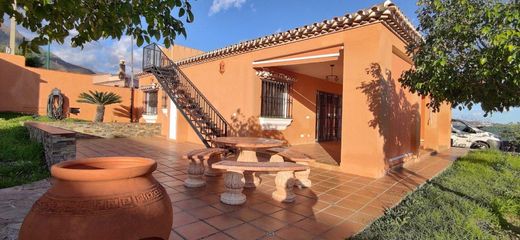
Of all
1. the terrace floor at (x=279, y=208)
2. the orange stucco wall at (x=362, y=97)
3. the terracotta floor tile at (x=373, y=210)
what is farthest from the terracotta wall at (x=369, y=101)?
the terracotta floor tile at (x=373, y=210)

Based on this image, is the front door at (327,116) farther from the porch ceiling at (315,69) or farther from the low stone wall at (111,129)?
the low stone wall at (111,129)

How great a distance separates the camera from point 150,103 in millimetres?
13883

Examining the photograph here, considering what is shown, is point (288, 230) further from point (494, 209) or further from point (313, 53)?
point (313, 53)

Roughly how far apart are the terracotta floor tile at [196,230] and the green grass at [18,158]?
11.0 feet

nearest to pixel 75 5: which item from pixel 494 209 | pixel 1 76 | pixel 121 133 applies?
pixel 494 209

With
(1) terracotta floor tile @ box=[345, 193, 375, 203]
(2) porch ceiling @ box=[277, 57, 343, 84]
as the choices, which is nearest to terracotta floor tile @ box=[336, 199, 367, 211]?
(1) terracotta floor tile @ box=[345, 193, 375, 203]

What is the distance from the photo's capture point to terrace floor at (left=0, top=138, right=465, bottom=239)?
112 inches

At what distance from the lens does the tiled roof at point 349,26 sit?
17.2ft

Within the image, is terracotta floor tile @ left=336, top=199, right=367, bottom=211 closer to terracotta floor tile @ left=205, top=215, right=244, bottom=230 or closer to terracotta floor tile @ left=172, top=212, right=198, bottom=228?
terracotta floor tile @ left=205, top=215, right=244, bottom=230

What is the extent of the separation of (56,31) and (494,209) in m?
5.63

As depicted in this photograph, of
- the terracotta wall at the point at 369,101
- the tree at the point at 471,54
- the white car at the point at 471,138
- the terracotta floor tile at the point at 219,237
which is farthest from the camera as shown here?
the white car at the point at 471,138

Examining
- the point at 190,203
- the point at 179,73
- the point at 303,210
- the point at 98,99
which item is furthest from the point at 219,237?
the point at 98,99

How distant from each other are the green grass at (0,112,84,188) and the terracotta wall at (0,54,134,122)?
146 inches

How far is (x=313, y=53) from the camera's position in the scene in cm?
646
